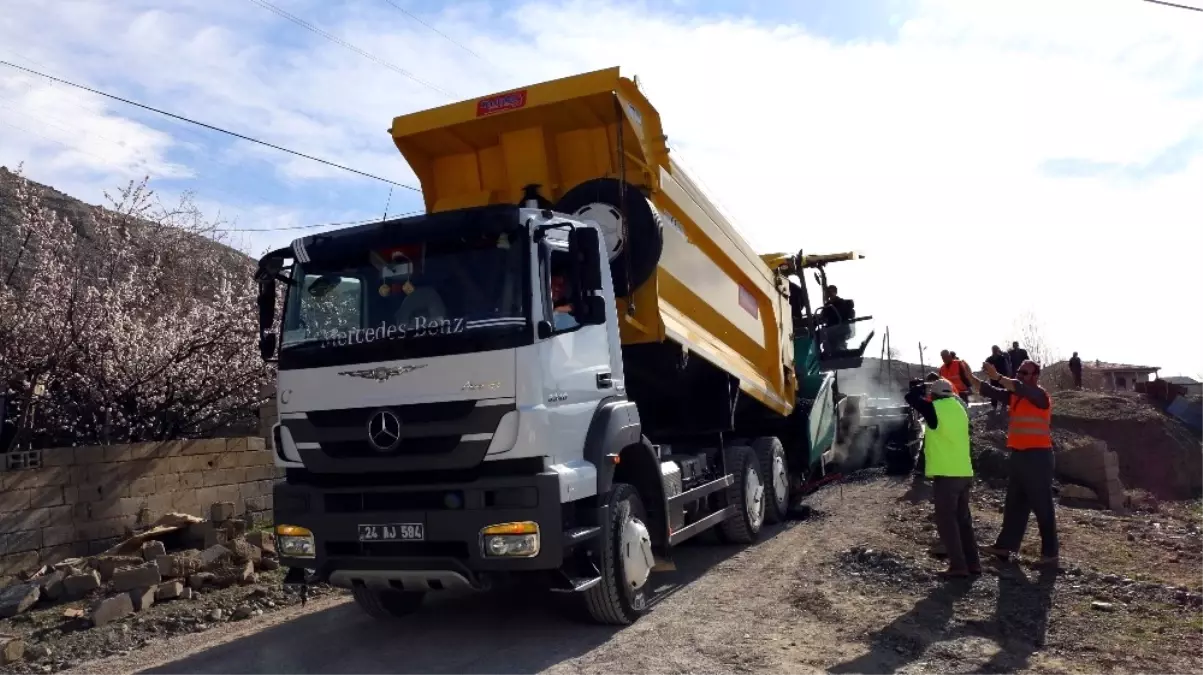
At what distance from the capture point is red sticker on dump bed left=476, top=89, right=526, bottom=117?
6648 mm

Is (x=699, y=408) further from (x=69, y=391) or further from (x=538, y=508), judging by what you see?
(x=69, y=391)

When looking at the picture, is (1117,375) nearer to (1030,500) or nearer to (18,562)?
(1030,500)

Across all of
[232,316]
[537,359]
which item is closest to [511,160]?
[537,359]

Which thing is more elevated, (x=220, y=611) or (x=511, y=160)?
(x=511, y=160)

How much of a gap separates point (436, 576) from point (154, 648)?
2.48 m

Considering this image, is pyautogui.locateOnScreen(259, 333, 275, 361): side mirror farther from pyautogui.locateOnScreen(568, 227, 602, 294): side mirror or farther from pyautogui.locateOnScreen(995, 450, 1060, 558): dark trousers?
pyautogui.locateOnScreen(995, 450, 1060, 558): dark trousers

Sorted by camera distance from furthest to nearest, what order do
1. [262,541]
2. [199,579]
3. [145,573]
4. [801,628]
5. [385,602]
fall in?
[262,541]
[199,579]
[145,573]
[385,602]
[801,628]

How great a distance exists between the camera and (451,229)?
5375 mm

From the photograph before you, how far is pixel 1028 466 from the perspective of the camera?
719 cm

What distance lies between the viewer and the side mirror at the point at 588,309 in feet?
17.8

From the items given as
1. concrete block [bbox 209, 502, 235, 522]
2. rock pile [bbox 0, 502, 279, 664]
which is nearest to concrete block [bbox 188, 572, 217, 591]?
rock pile [bbox 0, 502, 279, 664]

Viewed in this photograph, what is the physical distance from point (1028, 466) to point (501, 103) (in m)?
4.91

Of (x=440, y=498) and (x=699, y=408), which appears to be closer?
(x=440, y=498)

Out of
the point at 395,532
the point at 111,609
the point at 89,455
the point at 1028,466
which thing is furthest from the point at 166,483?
the point at 1028,466
